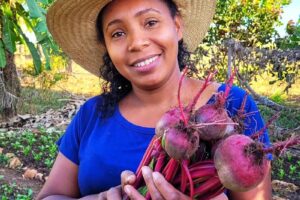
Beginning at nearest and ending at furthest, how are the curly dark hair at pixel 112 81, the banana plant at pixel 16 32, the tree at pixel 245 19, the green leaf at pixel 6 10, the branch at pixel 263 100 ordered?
1. the curly dark hair at pixel 112 81
2. the branch at pixel 263 100
3. the banana plant at pixel 16 32
4. the green leaf at pixel 6 10
5. the tree at pixel 245 19

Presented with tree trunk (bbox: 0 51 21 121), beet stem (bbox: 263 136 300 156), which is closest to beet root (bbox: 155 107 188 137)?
beet stem (bbox: 263 136 300 156)

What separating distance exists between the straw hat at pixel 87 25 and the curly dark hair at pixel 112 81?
2.4 inches

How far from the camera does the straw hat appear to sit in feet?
5.72

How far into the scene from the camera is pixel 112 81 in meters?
1.82

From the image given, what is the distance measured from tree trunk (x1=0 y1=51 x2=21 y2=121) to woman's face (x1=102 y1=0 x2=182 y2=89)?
5.49 m

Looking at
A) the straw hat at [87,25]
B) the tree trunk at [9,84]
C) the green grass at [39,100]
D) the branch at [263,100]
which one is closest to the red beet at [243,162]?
the straw hat at [87,25]

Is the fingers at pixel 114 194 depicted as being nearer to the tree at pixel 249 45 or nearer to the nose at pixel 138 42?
the nose at pixel 138 42

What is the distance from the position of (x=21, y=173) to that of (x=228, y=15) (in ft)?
16.3

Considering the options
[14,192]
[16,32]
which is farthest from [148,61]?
[16,32]

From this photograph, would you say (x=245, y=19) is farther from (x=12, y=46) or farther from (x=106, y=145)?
(x=106, y=145)

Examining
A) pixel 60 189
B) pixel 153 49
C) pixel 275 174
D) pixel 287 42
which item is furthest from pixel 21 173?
pixel 287 42

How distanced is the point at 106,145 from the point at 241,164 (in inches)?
28.1

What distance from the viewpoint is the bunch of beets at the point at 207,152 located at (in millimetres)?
965

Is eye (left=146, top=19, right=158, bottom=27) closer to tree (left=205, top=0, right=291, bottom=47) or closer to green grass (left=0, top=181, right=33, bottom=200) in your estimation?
green grass (left=0, top=181, right=33, bottom=200)
